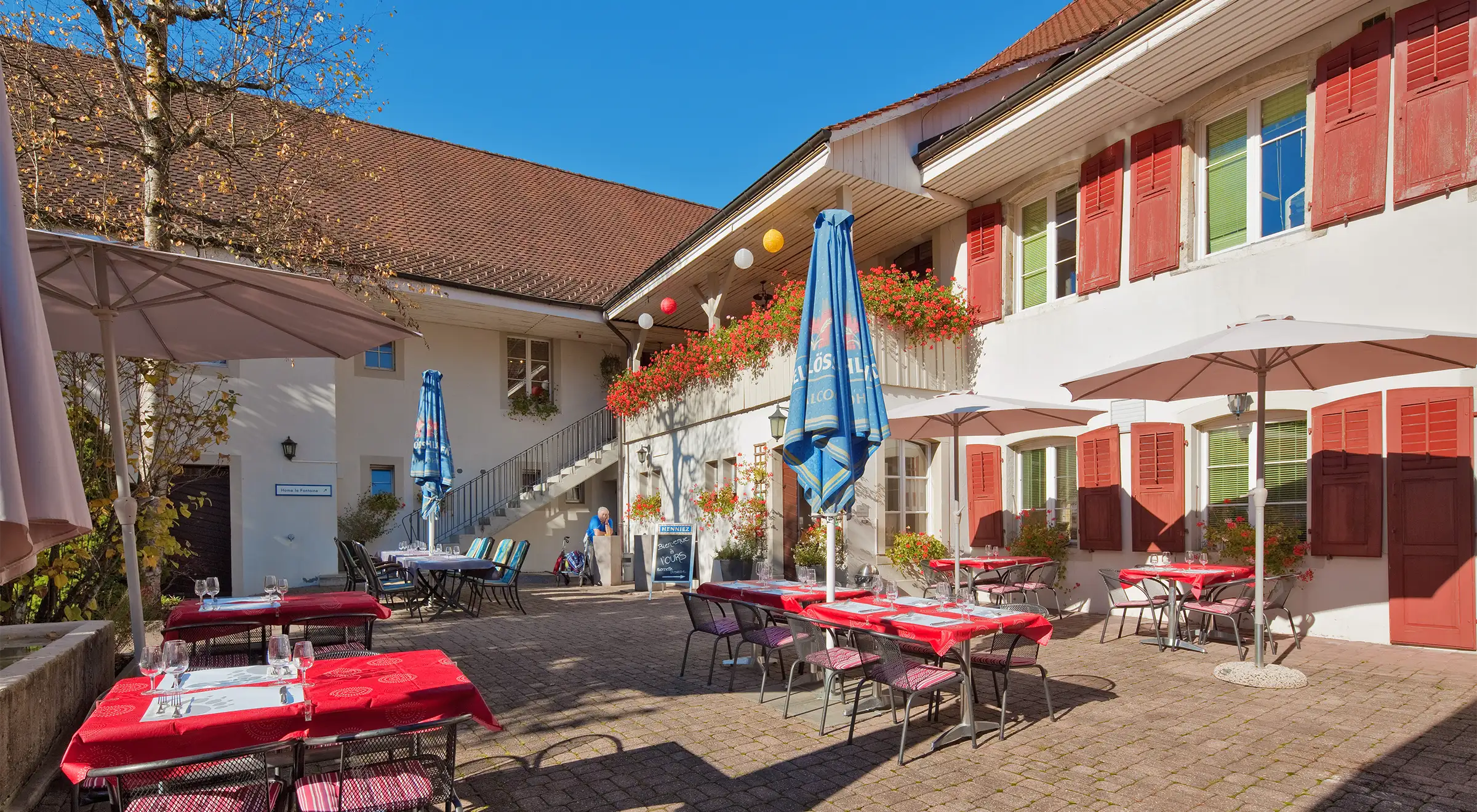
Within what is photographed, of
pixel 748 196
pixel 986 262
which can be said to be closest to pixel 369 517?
pixel 748 196

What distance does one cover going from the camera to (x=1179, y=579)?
7324mm

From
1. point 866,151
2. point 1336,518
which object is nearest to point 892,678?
point 1336,518

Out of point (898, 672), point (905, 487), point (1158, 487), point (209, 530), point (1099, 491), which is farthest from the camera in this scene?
point (209, 530)

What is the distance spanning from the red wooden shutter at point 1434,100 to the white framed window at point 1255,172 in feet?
2.76

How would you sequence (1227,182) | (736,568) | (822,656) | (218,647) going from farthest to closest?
1. (736,568)
2. (1227,182)
3. (218,647)
4. (822,656)

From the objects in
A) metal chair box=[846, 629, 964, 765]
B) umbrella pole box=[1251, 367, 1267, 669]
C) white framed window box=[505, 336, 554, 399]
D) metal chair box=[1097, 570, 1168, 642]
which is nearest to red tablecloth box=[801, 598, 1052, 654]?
metal chair box=[846, 629, 964, 765]

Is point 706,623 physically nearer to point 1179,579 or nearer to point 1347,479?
point 1179,579

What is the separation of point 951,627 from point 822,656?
0.95m

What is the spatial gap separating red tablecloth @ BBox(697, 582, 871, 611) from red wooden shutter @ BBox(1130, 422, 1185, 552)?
4130 millimetres

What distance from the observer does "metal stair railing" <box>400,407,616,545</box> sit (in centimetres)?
1627

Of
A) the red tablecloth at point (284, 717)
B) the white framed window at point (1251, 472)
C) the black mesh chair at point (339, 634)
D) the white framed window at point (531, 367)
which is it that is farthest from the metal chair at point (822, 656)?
the white framed window at point (531, 367)

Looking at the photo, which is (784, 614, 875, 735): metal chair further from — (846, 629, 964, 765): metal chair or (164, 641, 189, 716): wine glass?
(164, 641, 189, 716): wine glass

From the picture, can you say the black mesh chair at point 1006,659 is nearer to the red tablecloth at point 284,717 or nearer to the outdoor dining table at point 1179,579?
the outdoor dining table at point 1179,579

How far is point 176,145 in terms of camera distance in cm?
811
